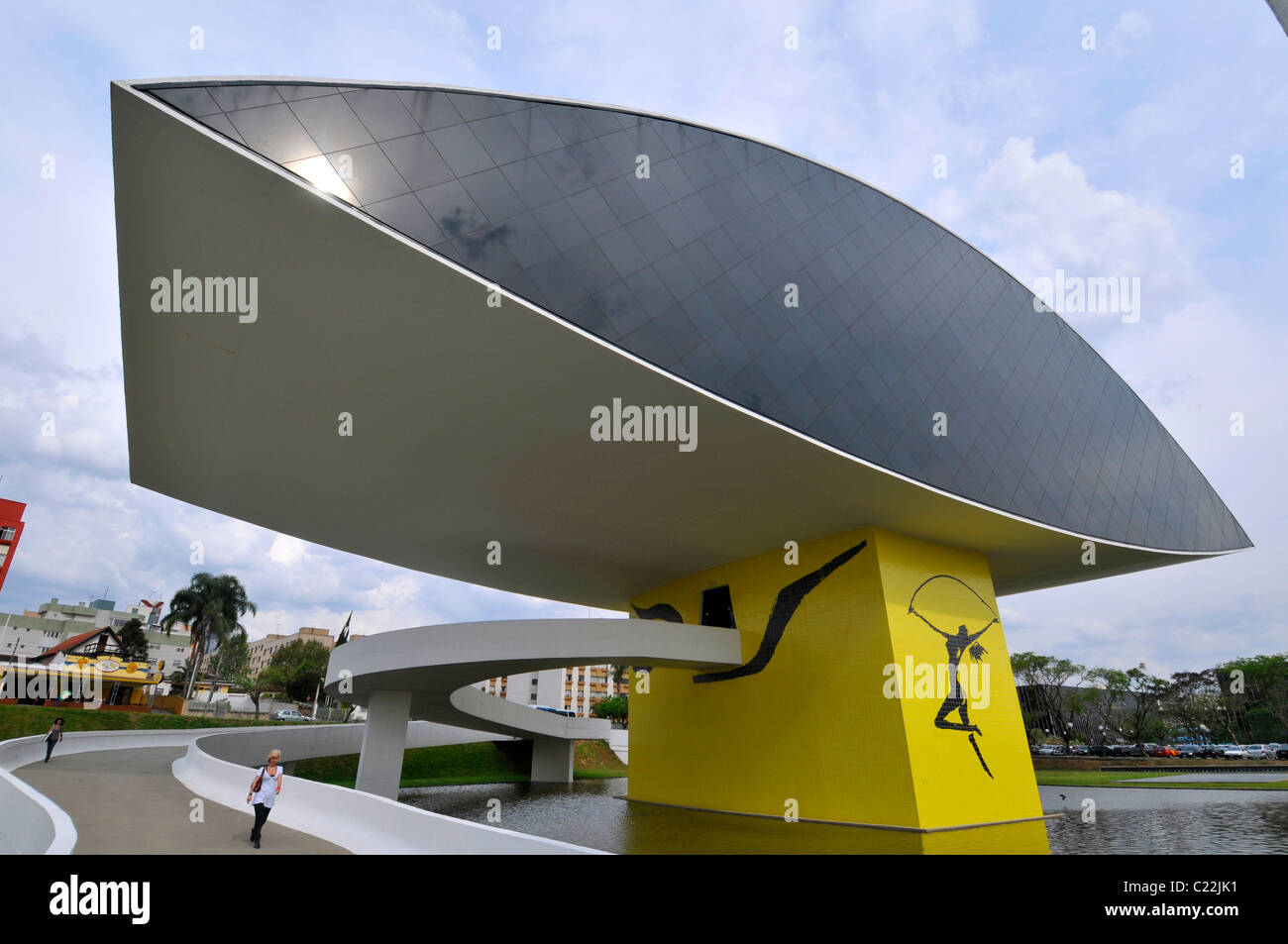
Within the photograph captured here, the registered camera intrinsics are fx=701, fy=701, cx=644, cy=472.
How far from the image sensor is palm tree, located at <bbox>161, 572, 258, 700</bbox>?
4950 centimetres

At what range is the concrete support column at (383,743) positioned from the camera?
17234mm

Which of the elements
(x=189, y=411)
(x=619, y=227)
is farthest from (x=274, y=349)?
(x=619, y=227)

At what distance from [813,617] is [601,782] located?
1609 centimetres

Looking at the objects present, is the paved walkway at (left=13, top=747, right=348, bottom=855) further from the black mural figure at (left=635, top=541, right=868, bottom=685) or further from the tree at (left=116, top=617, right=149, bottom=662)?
the tree at (left=116, top=617, right=149, bottom=662)

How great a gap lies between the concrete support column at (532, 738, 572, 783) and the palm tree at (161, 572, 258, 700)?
110 feet

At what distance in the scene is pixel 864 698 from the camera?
14234mm

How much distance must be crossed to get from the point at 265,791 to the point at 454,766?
943 inches


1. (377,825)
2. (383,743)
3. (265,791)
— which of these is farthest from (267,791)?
(383,743)

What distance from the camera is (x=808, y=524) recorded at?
51.2 feet

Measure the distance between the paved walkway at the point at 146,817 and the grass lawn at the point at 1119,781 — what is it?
2509cm

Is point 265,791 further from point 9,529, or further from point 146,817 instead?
point 9,529

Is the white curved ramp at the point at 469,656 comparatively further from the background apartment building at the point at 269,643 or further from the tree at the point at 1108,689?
the background apartment building at the point at 269,643

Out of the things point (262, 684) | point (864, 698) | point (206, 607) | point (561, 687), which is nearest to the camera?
point (864, 698)

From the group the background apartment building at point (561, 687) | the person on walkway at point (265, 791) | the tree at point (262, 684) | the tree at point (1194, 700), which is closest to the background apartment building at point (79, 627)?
the tree at point (262, 684)
